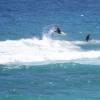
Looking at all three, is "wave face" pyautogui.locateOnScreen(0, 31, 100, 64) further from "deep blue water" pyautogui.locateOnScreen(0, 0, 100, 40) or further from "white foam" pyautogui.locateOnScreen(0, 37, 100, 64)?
"deep blue water" pyautogui.locateOnScreen(0, 0, 100, 40)

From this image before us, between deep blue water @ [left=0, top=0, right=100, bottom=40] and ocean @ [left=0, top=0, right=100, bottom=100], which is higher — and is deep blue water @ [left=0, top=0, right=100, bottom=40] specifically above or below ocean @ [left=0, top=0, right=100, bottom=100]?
above

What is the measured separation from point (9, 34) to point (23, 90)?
783 inches

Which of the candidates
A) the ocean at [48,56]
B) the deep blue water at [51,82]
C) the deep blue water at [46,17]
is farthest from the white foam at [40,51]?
the deep blue water at [46,17]

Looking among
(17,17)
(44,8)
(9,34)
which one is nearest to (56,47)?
(9,34)

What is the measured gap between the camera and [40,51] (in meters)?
36.7

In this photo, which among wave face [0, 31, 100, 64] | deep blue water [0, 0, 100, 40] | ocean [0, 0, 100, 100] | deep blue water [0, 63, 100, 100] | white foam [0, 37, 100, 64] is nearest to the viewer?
deep blue water [0, 63, 100, 100]

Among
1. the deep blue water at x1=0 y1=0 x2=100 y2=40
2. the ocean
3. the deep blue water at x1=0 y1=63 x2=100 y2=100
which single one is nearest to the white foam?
the ocean

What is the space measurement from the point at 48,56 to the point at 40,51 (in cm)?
254

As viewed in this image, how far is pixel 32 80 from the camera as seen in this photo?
2823 cm

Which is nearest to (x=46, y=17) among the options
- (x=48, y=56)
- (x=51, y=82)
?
(x=48, y=56)

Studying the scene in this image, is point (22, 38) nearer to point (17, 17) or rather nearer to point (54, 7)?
point (17, 17)

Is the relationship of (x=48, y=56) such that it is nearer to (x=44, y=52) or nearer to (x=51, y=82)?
(x=44, y=52)

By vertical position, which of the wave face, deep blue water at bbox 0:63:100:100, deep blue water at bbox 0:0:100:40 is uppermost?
deep blue water at bbox 0:0:100:40

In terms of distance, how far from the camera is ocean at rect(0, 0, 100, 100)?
26562 mm
